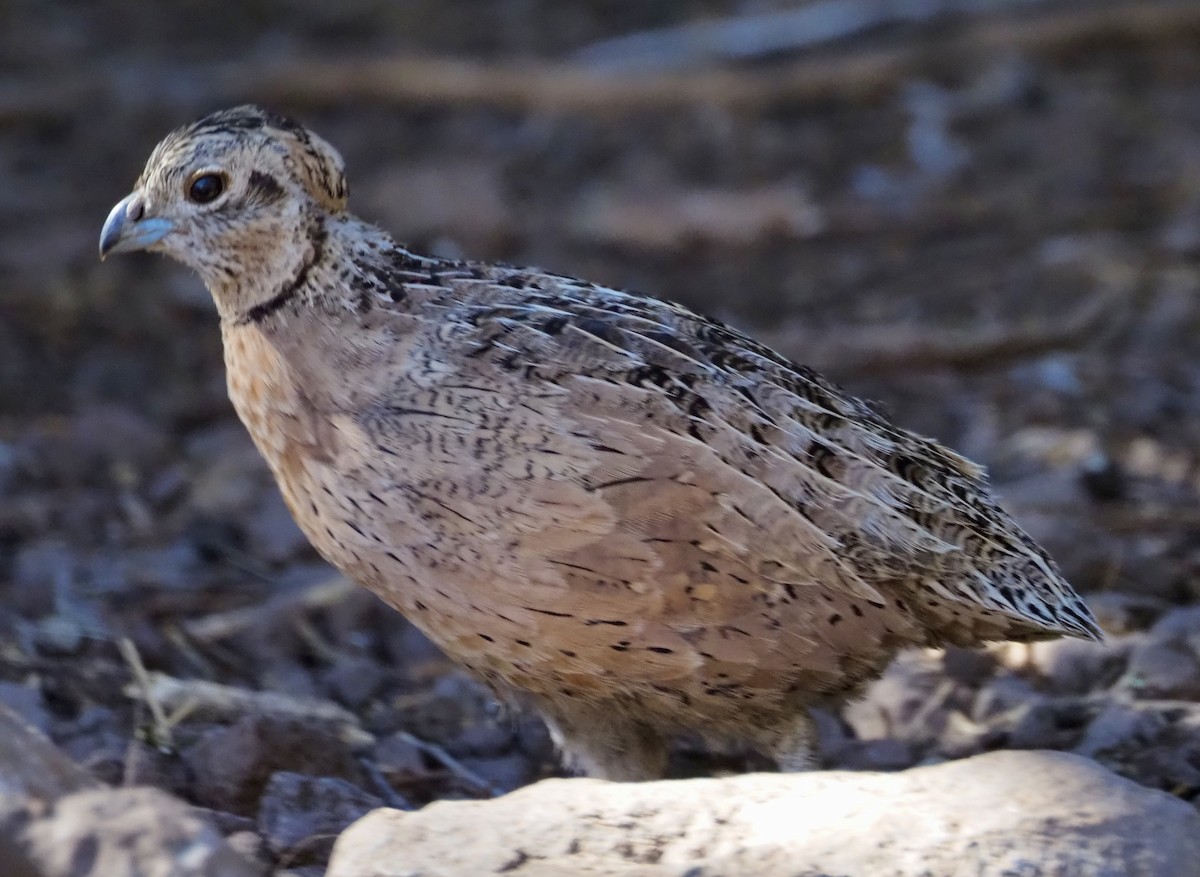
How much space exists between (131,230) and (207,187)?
23cm

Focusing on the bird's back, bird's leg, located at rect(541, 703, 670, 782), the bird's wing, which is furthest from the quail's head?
bird's leg, located at rect(541, 703, 670, 782)

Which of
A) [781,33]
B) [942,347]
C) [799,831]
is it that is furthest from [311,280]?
[781,33]

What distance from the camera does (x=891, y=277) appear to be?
7.98 metres

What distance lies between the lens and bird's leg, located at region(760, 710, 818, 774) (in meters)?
3.58

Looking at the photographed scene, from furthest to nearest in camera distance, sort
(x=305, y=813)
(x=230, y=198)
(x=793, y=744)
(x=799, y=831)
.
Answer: (x=793, y=744)
(x=230, y=198)
(x=305, y=813)
(x=799, y=831)

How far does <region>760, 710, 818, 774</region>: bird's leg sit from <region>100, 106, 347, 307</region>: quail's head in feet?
5.13

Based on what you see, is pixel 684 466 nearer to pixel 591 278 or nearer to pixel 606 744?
pixel 606 744

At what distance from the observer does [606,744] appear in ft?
12.1

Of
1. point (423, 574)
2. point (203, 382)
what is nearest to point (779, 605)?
point (423, 574)

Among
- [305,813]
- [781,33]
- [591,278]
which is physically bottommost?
[305,813]

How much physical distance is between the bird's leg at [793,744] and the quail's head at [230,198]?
1.56m

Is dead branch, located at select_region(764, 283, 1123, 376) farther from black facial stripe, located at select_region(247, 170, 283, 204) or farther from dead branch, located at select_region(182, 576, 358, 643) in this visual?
black facial stripe, located at select_region(247, 170, 283, 204)

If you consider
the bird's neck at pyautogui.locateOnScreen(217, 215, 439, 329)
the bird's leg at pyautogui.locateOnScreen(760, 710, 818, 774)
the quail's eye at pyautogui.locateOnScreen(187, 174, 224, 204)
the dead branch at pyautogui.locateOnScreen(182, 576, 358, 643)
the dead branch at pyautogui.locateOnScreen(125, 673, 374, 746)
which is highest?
the quail's eye at pyautogui.locateOnScreen(187, 174, 224, 204)

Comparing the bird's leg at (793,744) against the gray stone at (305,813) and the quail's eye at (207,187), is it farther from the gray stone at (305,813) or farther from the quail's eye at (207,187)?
the quail's eye at (207,187)
